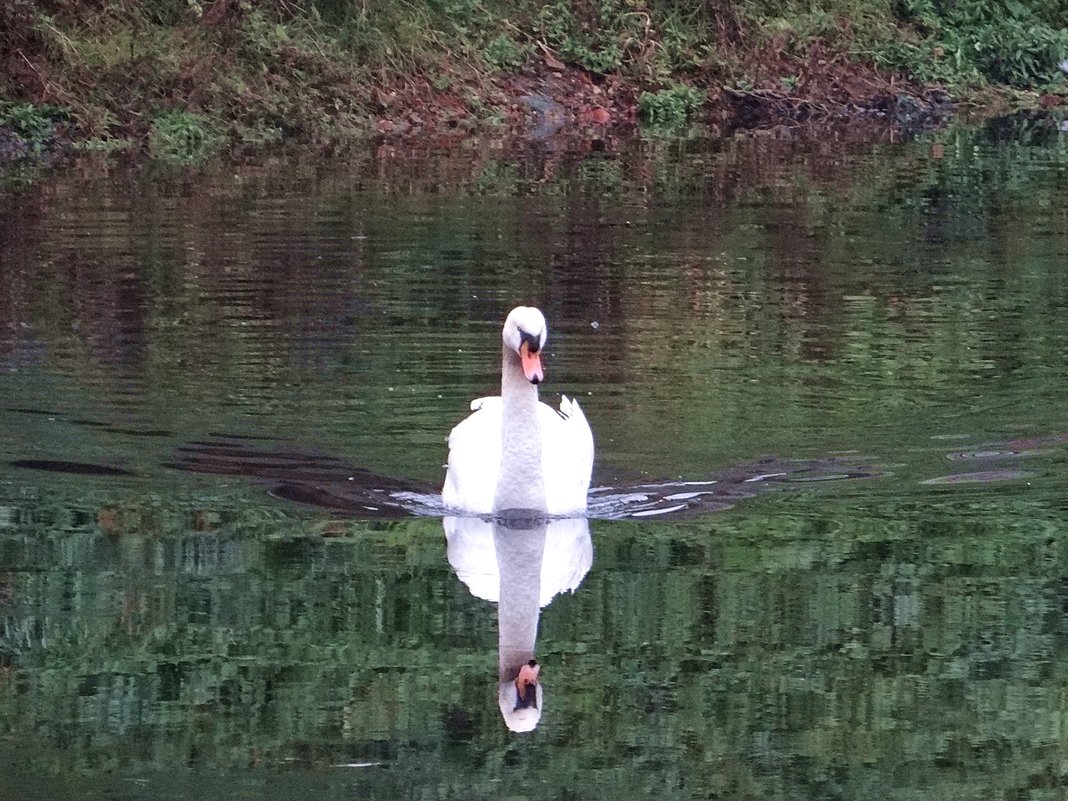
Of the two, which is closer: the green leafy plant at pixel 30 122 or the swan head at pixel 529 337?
the swan head at pixel 529 337

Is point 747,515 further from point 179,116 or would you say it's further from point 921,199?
point 179,116

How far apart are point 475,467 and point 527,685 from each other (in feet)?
8.78

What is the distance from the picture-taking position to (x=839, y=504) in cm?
999

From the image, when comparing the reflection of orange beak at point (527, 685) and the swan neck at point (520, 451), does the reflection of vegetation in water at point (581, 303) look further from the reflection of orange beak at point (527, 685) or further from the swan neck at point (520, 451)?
the reflection of orange beak at point (527, 685)

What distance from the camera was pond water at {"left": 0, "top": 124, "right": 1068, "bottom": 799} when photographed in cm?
675

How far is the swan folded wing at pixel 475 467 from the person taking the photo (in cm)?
977

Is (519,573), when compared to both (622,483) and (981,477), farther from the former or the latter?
(981,477)

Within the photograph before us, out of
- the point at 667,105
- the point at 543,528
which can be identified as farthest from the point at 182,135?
the point at 543,528

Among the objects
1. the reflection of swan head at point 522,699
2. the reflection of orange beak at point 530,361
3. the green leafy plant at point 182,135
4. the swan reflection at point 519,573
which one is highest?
the green leafy plant at point 182,135

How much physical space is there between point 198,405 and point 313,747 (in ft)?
17.9

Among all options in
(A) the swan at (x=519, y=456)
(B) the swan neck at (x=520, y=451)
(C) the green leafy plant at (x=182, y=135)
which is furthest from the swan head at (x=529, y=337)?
(C) the green leafy plant at (x=182, y=135)

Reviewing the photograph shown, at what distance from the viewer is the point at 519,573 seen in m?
8.86

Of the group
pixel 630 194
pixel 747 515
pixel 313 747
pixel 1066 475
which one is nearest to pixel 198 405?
pixel 747 515

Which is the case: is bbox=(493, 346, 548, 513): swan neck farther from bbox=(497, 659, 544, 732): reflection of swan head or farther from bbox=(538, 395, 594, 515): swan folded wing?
bbox=(497, 659, 544, 732): reflection of swan head
